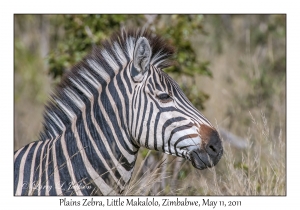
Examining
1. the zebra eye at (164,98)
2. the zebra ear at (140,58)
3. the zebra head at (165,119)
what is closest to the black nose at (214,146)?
the zebra head at (165,119)

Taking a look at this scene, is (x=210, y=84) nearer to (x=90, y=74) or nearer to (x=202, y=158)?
(x=90, y=74)

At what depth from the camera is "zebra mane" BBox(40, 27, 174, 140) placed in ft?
14.1

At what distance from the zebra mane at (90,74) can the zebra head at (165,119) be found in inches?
7.1

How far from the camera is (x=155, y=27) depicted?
23.2 feet

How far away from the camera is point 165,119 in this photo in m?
4.00

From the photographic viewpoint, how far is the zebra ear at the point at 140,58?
4.09 meters

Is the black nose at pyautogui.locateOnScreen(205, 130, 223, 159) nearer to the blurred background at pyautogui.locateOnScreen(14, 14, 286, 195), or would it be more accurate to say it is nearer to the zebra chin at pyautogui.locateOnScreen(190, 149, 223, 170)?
the zebra chin at pyautogui.locateOnScreen(190, 149, 223, 170)

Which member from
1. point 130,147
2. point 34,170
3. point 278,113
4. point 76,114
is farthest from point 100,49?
point 278,113

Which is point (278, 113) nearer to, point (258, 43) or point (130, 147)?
→ point (258, 43)

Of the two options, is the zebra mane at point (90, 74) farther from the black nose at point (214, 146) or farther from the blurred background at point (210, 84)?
the black nose at point (214, 146)

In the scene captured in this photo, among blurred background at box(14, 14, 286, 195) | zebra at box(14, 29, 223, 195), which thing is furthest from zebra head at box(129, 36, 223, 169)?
blurred background at box(14, 14, 286, 195)

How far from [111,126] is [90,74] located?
1.78 ft

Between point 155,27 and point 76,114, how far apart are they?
3141 mm

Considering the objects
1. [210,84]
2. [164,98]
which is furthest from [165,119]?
[210,84]
